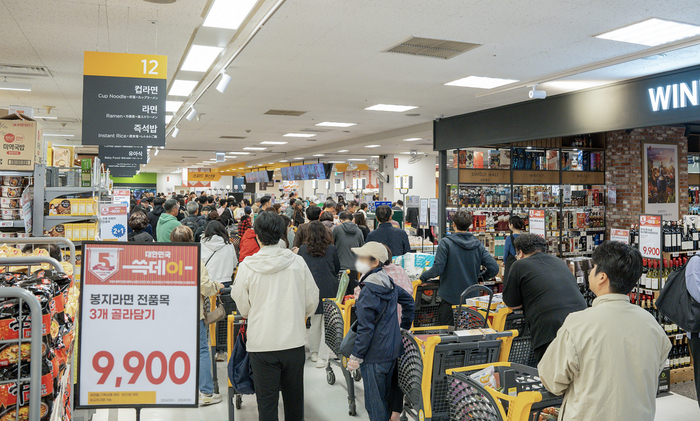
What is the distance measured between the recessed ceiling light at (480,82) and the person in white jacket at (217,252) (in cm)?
379

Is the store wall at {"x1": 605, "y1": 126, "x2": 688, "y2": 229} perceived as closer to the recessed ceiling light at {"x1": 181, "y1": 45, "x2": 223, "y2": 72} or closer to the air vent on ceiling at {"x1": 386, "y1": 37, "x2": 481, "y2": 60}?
the air vent on ceiling at {"x1": 386, "y1": 37, "x2": 481, "y2": 60}

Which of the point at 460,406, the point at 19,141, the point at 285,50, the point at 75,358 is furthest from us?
the point at 285,50

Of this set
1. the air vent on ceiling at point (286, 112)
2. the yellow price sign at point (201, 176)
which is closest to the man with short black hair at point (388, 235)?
the air vent on ceiling at point (286, 112)

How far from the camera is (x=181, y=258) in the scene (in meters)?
2.10

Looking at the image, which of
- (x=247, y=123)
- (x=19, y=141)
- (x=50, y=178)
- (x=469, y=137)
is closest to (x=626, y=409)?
(x=19, y=141)

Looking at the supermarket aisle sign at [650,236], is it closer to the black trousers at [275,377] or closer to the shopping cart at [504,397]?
the shopping cart at [504,397]

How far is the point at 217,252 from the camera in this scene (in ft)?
16.3

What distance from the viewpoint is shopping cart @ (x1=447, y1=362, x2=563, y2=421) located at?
2.34 m

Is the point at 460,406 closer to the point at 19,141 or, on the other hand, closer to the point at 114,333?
the point at 114,333

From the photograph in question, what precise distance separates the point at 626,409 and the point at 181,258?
76.0 inches

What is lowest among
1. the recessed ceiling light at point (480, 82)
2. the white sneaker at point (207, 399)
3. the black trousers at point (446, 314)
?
the white sneaker at point (207, 399)

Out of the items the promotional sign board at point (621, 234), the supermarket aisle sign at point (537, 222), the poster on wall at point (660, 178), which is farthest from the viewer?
the poster on wall at point (660, 178)

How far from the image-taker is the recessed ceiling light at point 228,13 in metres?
3.92

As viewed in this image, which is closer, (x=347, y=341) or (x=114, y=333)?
(x=114, y=333)
